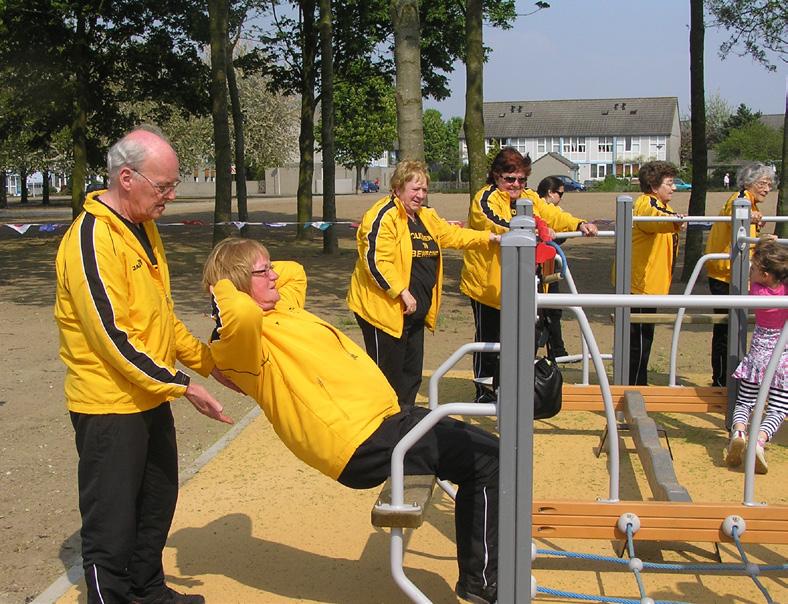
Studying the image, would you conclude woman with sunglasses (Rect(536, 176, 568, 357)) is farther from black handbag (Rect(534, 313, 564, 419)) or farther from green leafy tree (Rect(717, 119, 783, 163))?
green leafy tree (Rect(717, 119, 783, 163))

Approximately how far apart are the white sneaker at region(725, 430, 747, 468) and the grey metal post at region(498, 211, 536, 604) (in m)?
2.73

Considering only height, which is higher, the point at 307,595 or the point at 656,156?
the point at 656,156

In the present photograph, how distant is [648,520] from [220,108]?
14.8 m

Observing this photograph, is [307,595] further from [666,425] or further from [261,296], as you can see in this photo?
[666,425]

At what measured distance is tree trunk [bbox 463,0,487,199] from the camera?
1235cm

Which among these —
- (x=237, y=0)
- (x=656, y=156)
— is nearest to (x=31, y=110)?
(x=237, y=0)

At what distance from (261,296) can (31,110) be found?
21.1 meters

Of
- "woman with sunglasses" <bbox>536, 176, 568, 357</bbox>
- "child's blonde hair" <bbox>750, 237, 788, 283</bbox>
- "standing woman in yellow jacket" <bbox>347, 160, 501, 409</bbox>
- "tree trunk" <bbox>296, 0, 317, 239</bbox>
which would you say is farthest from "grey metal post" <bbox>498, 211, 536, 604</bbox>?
"tree trunk" <bbox>296, 0, 317, 239</bbox>

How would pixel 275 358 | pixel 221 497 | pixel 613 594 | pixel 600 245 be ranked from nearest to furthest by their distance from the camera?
pixel 275 358
pixel 613 594
pixel 221 497
pixel 600 245

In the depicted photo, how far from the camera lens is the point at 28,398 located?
23.3ft

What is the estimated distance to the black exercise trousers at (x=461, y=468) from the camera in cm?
315

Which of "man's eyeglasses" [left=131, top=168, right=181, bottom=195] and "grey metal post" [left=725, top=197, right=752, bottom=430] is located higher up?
"man's eyeglasses" [left=131, top=168, right=181, bottom=195]

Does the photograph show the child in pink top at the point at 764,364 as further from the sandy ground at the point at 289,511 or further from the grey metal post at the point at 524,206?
the grey metal post at the point at 524,206

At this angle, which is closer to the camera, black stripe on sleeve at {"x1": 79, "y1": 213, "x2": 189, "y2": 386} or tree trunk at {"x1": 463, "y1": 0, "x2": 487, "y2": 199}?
black stripe on sleeve at {"x1": 79, "y1": 213, "x2": 189, "y2": 386}
